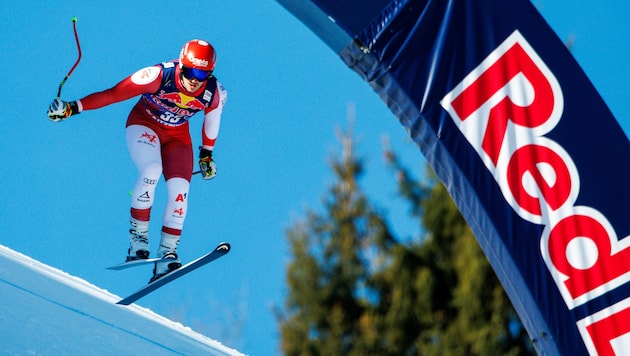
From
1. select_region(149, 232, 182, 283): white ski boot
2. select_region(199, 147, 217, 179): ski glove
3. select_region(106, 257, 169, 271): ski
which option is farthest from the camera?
select_region(199, 147, 217, 179): ski glove

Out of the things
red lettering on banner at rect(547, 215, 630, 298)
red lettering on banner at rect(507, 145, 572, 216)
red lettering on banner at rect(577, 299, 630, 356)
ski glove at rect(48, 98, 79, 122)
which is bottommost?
red lettering on banner at rect(577, 299, 630, 356)

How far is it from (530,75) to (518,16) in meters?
0.27

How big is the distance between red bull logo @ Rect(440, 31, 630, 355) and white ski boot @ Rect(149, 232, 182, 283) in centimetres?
284

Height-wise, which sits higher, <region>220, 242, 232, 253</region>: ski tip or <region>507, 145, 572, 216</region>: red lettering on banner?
<region>220, 242, 232, 253</region>: ski tip

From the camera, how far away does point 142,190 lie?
6422mm

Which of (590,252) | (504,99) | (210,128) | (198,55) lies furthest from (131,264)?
(590,252)

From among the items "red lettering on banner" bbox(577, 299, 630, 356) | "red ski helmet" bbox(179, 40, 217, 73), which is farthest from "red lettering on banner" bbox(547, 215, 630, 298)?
"red ski helmet" bbox(179, 40, 217, 73)

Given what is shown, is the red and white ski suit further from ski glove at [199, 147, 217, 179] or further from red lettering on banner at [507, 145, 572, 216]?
red lettering on banner at [507, 145, 572, 216]

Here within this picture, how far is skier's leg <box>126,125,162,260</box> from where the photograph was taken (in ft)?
21.1

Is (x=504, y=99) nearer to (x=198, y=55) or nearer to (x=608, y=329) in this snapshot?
(x=608, y=329)

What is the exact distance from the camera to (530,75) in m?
4.33

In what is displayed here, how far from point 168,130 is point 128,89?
0.63 metres

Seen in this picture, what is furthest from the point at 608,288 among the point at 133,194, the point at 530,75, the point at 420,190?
the point at 420,190

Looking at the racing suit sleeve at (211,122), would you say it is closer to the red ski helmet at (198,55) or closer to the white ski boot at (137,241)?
the red ski helmet at (198,55)
